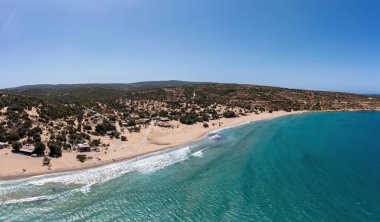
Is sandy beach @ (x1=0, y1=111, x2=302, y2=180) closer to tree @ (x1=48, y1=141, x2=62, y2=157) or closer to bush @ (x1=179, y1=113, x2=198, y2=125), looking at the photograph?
tree @ (x1=48, y1=141, x2=62, y2=157)

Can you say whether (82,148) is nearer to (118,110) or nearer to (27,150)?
(27,150)

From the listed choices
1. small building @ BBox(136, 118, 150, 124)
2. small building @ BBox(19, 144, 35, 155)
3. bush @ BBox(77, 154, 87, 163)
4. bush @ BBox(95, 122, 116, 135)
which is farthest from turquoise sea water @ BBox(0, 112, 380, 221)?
small building @ BBox(136, 118, 150, 124)

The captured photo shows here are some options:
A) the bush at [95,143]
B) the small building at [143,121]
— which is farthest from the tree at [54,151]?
the small building at [143,121]

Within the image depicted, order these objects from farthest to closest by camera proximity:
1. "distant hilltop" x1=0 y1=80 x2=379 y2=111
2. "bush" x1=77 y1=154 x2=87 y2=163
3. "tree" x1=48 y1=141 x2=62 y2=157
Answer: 1. "distant hilltop" x1=0 y1=80 x2=379 y2=111
2. "tree" x1=48 y1=141 x2=62 y2=157
3. "bush" x1=77 y1=154 x2=87 y2=163

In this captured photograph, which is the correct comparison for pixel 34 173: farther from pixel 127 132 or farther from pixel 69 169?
pixel 127 132

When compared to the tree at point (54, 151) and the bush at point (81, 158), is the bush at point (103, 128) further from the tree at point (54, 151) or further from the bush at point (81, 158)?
the bush at point (81, 158)

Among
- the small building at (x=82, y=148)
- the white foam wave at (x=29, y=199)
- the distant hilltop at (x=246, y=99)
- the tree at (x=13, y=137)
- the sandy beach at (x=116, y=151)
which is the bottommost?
→ the white foam wave at (x=29, y=199)
